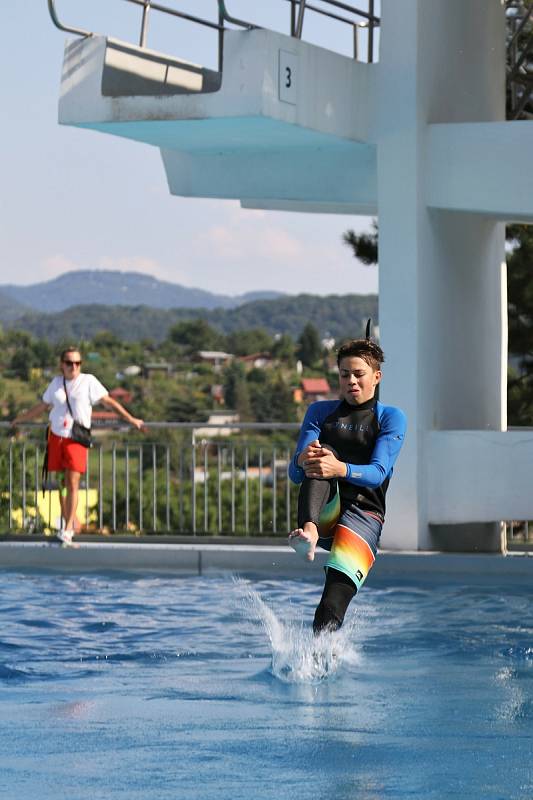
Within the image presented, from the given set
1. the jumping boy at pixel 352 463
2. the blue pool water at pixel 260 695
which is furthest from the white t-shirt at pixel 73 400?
the jumping boy at pixel 352 463

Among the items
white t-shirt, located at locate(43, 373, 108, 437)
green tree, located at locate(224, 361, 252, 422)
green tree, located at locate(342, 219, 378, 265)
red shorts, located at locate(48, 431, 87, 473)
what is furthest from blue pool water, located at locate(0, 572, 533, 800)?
green tree, located at locate(224, 361, 252, 422)

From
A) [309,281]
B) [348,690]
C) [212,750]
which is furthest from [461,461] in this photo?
[309,281]

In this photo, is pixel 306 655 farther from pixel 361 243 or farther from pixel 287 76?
pixel 361 243

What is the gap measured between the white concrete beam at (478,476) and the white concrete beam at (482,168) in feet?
6.63

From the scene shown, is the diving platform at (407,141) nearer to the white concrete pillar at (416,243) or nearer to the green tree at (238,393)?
the white concrete pillar at (416,243)

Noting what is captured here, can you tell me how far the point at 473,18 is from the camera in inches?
572

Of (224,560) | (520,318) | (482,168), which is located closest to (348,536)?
(224,560)

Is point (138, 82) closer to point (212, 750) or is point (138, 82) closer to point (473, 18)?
point (473, 18)

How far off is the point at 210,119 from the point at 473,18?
336cm

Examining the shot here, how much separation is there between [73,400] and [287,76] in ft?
11.6

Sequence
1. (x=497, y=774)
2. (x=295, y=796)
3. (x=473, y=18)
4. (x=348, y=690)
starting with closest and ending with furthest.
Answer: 1. (x=295, y=796)
2. (x=497, y=774)
3. (x=348, y=690)
4. (x=473, y=18)

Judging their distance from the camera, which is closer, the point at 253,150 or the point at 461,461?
the point at 461,461

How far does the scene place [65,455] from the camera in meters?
13.7

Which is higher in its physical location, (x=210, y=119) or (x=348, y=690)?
(x=210, y=119)
